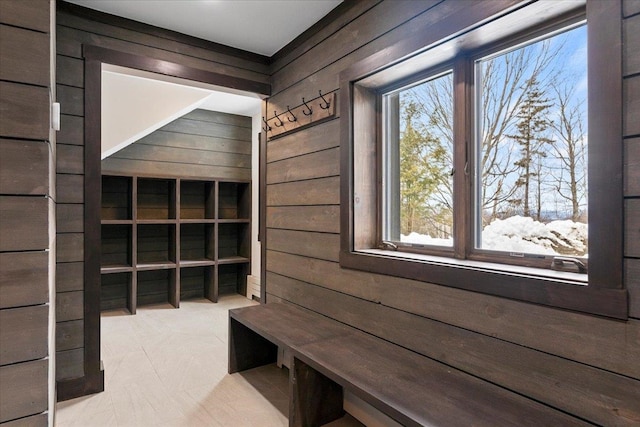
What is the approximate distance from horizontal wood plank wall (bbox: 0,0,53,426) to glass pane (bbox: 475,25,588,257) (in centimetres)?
166

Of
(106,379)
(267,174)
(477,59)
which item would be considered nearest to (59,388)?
(106,379)

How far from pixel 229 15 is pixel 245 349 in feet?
7.33

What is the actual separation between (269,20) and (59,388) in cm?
260

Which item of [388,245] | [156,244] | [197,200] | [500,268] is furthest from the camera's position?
[197,200]

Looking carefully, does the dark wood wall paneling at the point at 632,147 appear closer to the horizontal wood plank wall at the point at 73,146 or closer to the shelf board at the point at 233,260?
the horizontal wood plank wall at the point at 73,146

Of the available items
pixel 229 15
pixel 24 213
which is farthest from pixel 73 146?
pixel 24 213

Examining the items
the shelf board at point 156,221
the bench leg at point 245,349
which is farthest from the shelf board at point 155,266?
the bench leg at point 245,349

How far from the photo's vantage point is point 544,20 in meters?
1.42

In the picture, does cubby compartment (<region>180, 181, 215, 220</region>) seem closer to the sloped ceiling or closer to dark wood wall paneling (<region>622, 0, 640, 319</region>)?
the sloped ceiling

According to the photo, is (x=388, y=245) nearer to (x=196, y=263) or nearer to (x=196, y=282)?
(x=196, y=263)

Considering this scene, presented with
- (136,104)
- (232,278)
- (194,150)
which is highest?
(136,104)

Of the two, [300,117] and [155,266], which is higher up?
[300,117]

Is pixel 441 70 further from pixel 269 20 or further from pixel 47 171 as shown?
pixel 47 171

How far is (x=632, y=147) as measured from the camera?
3.60ft
